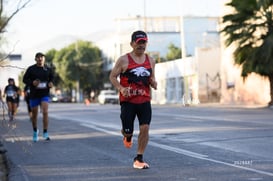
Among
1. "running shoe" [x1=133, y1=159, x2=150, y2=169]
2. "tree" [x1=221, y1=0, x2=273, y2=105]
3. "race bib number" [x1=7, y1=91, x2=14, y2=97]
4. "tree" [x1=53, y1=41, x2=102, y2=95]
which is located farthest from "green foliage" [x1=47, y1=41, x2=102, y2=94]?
"running shoe" [x1=133, y1=159, x2=150, y2=169]

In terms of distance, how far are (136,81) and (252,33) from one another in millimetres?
28324

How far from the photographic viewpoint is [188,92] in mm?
61656

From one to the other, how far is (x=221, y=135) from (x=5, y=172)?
637cm

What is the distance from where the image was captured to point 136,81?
351 inches

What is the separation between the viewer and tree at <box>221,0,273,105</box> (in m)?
35.2

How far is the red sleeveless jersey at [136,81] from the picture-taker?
892 centimetres

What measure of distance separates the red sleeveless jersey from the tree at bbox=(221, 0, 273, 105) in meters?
26.5

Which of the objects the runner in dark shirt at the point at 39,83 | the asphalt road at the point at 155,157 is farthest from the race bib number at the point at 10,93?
the runner in dark shirt at the point at 39,83

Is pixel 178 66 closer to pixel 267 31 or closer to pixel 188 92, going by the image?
pixel 188 92

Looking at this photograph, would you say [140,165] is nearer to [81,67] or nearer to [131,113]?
[131,113]

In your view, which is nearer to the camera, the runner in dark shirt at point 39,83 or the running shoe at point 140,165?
the running shoe at point 140,165

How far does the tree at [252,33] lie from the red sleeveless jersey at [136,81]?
26.5 meters

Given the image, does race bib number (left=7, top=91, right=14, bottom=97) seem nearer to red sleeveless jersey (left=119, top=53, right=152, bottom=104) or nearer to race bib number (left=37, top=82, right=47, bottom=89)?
race bib number (left=37, top=82, right=47, bottom=89)

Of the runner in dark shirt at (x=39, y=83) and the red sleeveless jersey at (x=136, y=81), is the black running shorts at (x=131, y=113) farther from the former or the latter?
the runner in dark shirt at (x=39, y=83)
